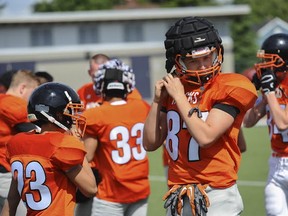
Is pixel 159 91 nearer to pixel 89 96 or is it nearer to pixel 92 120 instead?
pixel 92 120

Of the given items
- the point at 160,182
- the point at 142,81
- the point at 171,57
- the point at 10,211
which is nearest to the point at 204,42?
the point at 171,57

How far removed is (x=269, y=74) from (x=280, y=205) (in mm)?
1041

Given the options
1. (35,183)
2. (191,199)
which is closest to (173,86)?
(191,199)

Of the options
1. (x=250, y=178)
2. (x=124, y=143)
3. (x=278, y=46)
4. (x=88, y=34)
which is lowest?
(x=250, y=178)

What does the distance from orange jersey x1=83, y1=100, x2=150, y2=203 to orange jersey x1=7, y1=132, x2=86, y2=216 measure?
52.6 inches

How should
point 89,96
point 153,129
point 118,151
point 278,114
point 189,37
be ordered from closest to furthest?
point 189,37 → point 153,129 → point 278,114 → point 118,151 → point 89,96

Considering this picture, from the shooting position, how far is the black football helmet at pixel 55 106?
4.25 m

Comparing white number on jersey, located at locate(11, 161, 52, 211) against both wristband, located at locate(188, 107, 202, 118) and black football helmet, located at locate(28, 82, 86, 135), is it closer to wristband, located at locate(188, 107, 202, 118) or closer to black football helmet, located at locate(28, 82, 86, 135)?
black football helmet, located at locate(28, 82, 86, 135)

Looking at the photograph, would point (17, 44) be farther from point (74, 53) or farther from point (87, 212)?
point (87, 212)

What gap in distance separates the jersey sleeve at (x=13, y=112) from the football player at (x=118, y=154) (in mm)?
769

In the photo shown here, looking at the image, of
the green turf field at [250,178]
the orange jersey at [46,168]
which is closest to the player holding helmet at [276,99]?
the orange jersey at [46,168]

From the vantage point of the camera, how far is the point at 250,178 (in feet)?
35.3

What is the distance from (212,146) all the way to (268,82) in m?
1.66

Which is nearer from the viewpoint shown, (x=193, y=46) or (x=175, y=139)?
(x=193, y=46)
